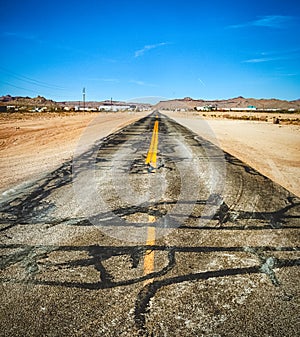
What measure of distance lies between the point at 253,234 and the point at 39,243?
307 centimetres

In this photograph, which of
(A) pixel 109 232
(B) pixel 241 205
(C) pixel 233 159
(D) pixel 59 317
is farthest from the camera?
(C) pixel 233 159

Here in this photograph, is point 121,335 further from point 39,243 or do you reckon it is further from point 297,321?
point 39,243

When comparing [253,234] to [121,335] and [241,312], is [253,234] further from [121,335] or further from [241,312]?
[121,335]

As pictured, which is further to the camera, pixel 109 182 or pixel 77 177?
pixel 77 177

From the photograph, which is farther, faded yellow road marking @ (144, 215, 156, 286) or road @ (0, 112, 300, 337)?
faded yellow road marking @ (144, 215, 156, 286)

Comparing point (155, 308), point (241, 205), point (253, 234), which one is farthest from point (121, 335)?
point (241, 205)

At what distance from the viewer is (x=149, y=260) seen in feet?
11.0

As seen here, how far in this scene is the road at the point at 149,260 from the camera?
2414 millimetres

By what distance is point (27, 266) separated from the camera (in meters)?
3.20

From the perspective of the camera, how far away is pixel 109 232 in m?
4.07

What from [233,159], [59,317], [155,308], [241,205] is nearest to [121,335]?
[155,308]

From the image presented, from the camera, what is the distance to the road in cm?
241

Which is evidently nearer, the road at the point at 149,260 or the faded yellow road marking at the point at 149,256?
the road at the point at 149,260

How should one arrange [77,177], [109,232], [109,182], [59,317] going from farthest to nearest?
[77,177], [109,182], [109,232], [59,317]
